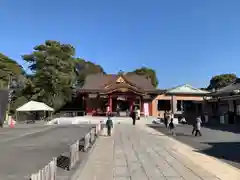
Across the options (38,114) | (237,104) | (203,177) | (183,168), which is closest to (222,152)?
(183,168)

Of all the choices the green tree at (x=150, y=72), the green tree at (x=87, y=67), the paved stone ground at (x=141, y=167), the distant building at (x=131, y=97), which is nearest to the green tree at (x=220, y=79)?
the green tree at (x=150, y=72)

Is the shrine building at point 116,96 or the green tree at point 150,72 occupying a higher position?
the green tree at point 150,72

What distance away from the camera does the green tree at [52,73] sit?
53.3 metres

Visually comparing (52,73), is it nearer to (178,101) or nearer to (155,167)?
(178,101)

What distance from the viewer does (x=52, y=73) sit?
53.0 m

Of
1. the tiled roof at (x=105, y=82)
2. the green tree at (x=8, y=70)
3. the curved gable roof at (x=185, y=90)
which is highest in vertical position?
the green tree at (x=8, y=70)

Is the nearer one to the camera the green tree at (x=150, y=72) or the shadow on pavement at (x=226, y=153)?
the shadow on pavement at (x=226, y=153)

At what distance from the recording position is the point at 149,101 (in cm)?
5244

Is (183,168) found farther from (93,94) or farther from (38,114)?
(38,114)

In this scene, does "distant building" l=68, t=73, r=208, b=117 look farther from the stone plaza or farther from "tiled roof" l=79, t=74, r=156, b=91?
the stone plaza

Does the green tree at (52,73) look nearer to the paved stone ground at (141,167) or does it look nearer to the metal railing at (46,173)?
the paved stone ground at (141,167)

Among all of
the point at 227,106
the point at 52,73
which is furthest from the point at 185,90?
the point at 52,73

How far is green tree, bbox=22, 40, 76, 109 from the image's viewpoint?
53344 mm

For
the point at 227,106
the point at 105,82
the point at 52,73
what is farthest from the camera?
the point at 105,82
